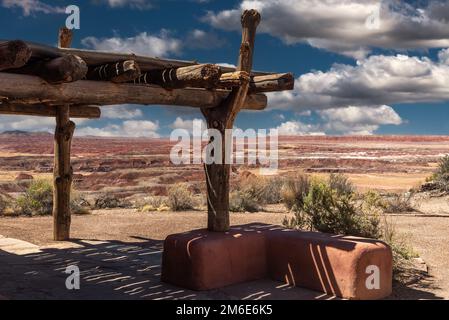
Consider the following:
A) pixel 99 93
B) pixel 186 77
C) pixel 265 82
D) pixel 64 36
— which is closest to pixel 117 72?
pixel 99 93

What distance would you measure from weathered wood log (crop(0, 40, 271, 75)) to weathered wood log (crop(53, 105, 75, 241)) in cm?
367

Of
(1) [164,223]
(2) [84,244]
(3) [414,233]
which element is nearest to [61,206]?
(2) [84,244]

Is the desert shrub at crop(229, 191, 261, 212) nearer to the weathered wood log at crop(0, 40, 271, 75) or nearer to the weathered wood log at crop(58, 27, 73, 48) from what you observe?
the weathered wood log at crop(58, 27, 73, 48)

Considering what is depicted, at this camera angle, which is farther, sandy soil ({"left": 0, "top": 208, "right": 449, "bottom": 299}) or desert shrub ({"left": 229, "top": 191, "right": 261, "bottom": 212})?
desert shrub ({"left": 229, "top": 191, "right": 261, "bottom": 212})

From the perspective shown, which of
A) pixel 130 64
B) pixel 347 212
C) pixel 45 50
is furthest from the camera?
pixel 347 212

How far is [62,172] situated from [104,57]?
14.0 feet

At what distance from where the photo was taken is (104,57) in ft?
23.5

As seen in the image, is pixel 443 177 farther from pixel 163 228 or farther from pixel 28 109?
pixel 28 109

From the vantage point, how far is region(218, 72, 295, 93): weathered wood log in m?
7.51

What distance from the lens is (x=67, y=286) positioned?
754 centimetres

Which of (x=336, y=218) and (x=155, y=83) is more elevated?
(x=155, y=83)

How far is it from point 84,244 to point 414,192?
42.6 ft

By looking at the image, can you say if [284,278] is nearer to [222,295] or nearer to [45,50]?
[222,295]

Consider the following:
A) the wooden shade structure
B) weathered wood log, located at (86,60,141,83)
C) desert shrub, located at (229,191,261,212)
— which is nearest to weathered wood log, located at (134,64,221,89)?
the wooden shade structure
